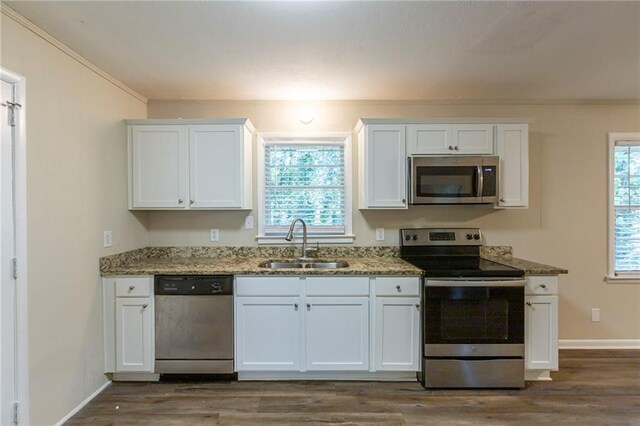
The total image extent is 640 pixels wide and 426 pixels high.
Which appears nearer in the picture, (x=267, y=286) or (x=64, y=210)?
(x=64, y=210)

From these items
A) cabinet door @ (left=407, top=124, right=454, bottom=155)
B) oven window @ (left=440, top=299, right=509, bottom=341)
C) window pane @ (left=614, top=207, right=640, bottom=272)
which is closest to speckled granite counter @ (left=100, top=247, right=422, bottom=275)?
oven window @ (left=440, top=299, right=509, bottom=341)

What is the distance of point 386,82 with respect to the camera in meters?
2.76

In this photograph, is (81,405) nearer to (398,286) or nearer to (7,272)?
(7,272)

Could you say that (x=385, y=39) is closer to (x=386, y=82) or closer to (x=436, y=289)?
(x=386, y=82)

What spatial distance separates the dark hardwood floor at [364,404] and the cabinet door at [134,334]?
188 mm

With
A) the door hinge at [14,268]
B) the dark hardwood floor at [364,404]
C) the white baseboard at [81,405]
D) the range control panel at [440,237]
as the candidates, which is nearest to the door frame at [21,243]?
the door hinge at [14,268]

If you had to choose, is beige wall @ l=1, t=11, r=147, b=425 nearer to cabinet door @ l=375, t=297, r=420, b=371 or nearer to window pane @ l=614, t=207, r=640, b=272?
cabinet door @ l=375, t=297, r=420, b=371

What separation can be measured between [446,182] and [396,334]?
52.5 inches

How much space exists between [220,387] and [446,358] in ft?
5.67

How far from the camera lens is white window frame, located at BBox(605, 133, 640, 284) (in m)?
3.21

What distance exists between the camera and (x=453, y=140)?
9.50ft

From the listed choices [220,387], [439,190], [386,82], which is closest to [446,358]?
[439,190]

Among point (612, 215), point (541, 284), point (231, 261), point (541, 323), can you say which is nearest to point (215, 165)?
point (231, 261)

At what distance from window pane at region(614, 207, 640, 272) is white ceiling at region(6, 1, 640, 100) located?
3.76ft
